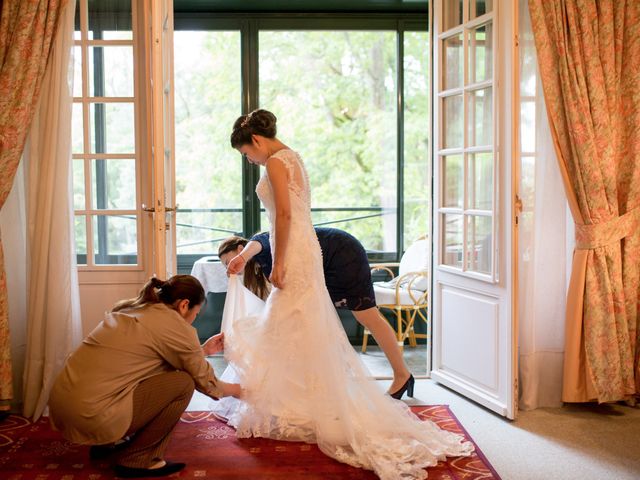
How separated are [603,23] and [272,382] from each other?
96.2 inches

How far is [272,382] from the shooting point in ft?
11.3

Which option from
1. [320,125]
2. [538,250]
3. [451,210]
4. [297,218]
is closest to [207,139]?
[320,125]

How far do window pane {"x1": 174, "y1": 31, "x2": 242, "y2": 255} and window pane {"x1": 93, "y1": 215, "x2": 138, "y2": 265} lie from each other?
6.75ft

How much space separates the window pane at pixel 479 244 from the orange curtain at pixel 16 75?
237 centimetres

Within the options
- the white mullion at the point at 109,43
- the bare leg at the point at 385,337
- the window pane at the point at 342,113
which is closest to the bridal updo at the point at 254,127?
the white mullion at the point at 109,43

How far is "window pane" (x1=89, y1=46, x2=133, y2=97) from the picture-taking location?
4094mm

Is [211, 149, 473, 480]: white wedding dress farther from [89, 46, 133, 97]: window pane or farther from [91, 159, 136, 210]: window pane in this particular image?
[89, 46, 133, 97]: window pane

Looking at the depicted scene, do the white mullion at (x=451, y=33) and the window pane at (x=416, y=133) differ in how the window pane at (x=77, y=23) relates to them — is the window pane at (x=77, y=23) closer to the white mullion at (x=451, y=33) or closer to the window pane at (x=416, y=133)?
the white mullion at (x=451, y=33)

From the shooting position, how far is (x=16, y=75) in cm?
374

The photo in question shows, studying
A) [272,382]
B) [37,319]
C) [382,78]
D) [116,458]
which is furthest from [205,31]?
[116,458]

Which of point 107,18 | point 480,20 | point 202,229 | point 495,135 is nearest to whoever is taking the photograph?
point 495,135

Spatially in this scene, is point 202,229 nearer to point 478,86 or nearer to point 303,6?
point 303,6

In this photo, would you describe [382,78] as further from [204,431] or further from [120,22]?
[204,431]

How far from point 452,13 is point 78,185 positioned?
7.57 feet
